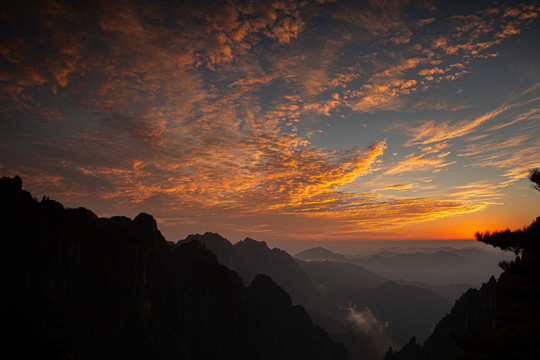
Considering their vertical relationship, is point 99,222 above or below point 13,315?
above

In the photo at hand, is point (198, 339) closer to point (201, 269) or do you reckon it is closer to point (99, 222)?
point (201, 269)

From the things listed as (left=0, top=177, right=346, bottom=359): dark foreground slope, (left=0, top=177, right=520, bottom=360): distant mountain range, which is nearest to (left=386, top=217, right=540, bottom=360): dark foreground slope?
(left=0, top=177, right=346, bottom=359): dark foreground slope

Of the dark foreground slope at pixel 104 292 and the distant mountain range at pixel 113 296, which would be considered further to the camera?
the distant mountain range at pixel 113 296

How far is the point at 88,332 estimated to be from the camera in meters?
60.2

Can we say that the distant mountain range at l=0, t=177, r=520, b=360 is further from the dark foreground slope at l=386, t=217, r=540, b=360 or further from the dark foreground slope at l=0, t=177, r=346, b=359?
the dark foreground slope at l=386, t=217, r=540, b=360

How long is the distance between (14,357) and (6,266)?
37965 millimetres

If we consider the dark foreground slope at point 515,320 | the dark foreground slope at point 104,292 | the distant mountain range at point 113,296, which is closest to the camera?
the dark foreground slope at point 515,320

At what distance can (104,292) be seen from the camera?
67.8 metres

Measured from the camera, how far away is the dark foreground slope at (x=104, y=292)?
134 ft

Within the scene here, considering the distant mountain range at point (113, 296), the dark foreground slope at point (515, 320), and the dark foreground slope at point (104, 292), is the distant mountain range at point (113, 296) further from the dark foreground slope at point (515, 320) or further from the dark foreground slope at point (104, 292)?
the dark foreground slope at point (515, 320)

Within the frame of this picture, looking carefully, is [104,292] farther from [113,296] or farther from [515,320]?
[515,320]

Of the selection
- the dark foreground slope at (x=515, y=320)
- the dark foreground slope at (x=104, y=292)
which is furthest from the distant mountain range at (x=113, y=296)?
the dark foreground slope at (x=515, y=320)

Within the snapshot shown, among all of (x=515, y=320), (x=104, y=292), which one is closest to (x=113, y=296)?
(x=104, y=292)

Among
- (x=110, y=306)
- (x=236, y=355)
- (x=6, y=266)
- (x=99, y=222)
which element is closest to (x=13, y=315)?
(x=6, y=266)
